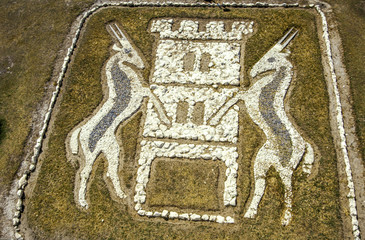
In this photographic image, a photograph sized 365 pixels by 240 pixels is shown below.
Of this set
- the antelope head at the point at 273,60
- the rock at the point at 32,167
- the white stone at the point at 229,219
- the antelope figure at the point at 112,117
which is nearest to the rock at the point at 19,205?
the rock at the point at 32,167

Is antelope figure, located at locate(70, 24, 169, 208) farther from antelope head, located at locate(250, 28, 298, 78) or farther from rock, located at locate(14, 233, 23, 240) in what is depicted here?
antelope head, located at locate(250, 28, 298, 78)

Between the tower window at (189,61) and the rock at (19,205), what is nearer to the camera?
the rock at (19,205)

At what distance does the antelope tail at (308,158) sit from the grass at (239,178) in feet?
1.25

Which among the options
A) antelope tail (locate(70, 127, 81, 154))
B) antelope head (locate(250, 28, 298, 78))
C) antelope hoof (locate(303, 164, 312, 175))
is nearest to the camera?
antelope hoof (locate(303, 164, 312, 175))

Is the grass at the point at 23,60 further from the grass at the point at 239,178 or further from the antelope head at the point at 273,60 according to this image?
the antelope head at the point at 273,60

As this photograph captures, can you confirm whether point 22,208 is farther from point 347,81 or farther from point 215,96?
point 347,81

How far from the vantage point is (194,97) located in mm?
16859

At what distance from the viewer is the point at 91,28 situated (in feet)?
67.4

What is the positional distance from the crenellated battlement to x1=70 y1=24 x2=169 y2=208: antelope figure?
2.58 m

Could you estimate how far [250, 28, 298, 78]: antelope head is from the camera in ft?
57.6

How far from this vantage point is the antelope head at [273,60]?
17.5 meters

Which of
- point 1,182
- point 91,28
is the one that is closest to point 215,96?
point 91,28

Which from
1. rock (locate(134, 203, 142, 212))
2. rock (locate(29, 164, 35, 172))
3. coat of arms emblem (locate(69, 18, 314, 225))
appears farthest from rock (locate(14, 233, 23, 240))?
rock (locate(134, 203, 142, 212))

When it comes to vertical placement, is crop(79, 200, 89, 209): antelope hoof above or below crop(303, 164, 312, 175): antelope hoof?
below
